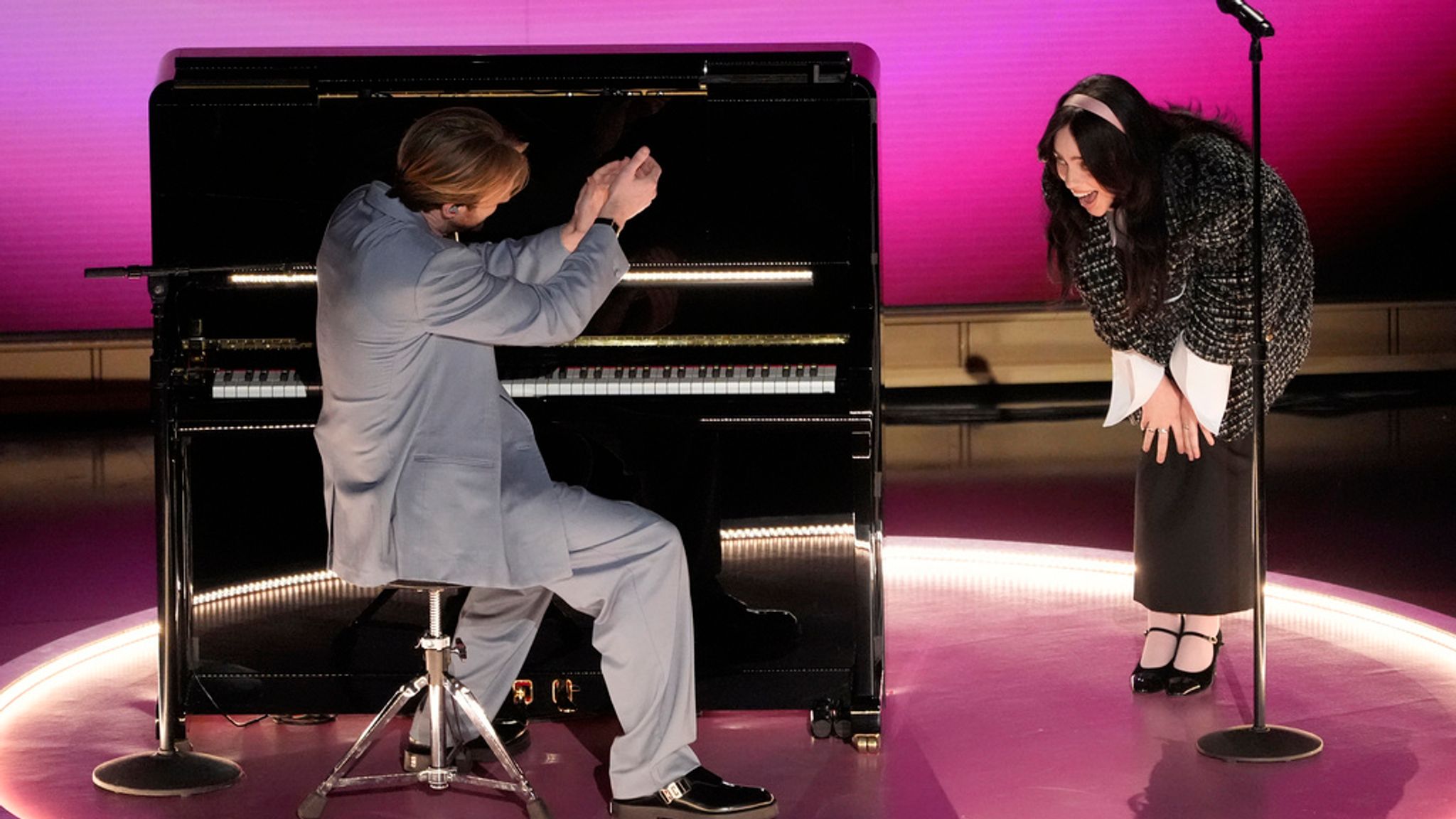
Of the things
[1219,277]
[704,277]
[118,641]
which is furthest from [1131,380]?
[118,641]

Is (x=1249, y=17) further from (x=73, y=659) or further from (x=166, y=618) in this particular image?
(x=73, y=659)

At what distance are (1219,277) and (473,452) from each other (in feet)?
5.83

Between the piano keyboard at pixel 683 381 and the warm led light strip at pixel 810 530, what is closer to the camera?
the piano keyboard at pixel 683 381

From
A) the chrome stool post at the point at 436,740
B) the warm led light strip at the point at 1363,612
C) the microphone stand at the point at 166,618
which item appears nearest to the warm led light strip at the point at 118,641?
the microphone stand at the point at 166,618

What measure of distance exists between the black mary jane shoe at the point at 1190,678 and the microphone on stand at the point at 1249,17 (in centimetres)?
150

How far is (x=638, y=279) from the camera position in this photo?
13.4ft

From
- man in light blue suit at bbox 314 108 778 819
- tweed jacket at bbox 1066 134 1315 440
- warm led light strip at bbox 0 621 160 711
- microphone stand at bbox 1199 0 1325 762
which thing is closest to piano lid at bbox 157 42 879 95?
man in light blue suit at bbox 314 108 778 819

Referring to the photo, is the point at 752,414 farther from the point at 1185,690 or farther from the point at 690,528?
the point at 1185,690

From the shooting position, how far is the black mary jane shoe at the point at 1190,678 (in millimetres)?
4492

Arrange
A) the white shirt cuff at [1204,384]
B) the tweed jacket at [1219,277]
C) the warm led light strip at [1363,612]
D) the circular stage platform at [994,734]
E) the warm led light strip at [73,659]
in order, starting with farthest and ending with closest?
the warm led light strip at [1363,612] → the warm led light strip at [73,659] → the white shirt cuff at [1204,384] → the tweed jacket at [1219,277] → the circular stage platform at [994,734]

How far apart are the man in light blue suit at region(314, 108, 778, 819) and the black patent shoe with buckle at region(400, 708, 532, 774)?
→ 392 mm

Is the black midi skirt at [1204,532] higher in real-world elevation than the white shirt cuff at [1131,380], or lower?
lower

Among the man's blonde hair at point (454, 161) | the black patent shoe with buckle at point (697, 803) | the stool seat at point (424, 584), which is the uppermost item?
the man's blonde hair at point (454, 161)

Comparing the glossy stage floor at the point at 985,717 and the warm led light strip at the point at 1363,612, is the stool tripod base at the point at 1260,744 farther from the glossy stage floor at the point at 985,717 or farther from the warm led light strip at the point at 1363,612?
the warm led light strip at the point at 1363,612
